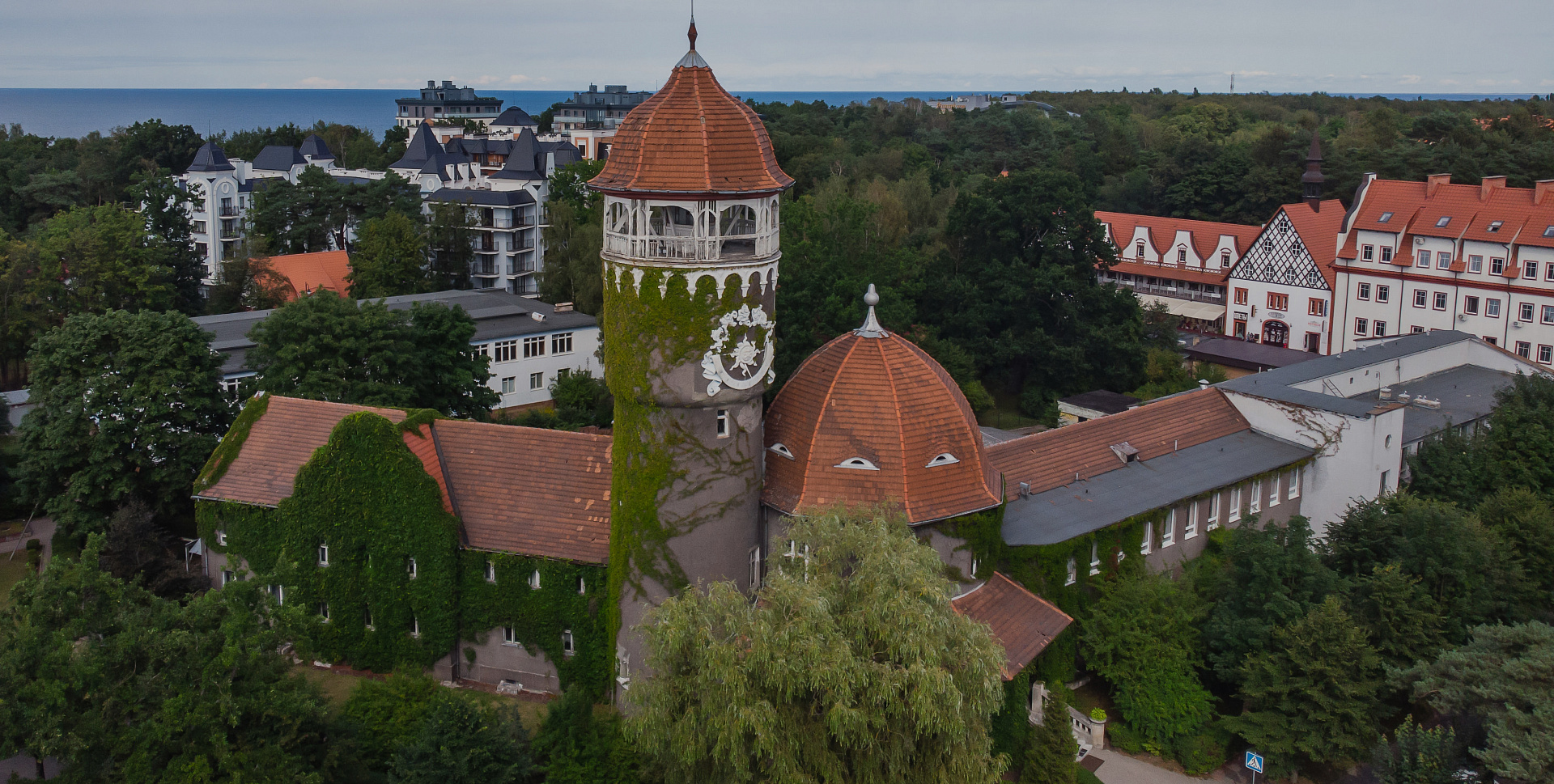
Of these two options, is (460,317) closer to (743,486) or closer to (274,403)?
(274,403)

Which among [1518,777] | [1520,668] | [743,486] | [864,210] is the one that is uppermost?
[864,210]

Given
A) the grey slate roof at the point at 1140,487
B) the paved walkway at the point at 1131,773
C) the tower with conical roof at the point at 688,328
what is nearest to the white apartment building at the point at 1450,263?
the grey slate roof at the point at 1140,487

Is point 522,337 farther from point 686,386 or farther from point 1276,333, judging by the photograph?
point 1276,333

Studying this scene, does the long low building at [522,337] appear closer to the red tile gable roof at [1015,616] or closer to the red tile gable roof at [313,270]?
the red tile gable roof at [313,270]

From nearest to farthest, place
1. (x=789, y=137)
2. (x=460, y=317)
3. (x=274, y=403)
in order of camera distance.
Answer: (x=274, y=403) → (x=460, y=317) → (x=789, y=137)

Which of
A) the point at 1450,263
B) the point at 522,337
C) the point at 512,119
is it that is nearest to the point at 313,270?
the point at 522,337

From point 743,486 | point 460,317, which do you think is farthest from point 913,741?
point 460,317
